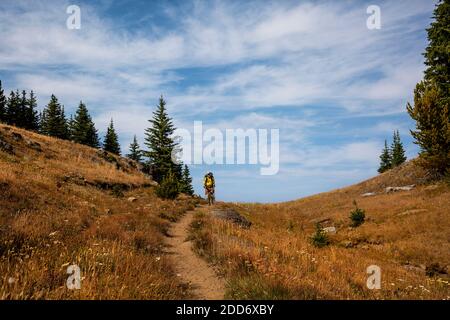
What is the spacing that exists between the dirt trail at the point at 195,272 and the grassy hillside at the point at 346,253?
31cm

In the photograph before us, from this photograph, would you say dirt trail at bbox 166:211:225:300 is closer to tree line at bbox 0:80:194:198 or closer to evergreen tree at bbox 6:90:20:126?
tree line at bbox 0:80:194:198

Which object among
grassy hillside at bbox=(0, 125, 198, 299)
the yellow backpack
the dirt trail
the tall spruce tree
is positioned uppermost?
the tall spruce tree

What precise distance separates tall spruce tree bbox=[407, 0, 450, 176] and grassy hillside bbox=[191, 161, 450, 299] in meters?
2.69

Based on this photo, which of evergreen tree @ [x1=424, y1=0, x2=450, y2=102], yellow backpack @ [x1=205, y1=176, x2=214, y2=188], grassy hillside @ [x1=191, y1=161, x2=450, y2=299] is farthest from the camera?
evergreen tree @ [x1=424, y1=0, x2=450, y2=102]

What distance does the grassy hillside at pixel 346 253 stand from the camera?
22.7ft

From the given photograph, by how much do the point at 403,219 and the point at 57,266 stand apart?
2275cm

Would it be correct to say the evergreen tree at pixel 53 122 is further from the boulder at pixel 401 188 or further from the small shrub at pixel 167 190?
the boulder at pixel 401 188

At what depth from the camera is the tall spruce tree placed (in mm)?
28531

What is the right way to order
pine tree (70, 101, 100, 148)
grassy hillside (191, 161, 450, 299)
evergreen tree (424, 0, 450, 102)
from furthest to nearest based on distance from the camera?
1. pine tree (70, 101, 100, 148)
2. evergreen tree (424, 0, 450, 102)
3. grassy hillside (191, 161, 450, 299)

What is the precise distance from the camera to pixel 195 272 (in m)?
8.64

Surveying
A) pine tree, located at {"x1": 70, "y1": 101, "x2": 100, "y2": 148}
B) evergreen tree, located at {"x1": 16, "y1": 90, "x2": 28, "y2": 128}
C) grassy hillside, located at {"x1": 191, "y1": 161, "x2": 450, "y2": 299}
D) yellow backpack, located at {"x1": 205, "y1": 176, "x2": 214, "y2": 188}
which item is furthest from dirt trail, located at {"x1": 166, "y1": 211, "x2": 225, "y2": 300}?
evergreen tree, located at {"x1": 16, "y1": 90, "x2": 28, "y2": 128}

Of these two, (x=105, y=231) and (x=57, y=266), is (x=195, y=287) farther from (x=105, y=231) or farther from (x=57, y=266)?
(x=105, y=231)
